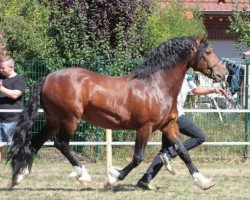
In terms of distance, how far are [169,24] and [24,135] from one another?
8.33 metres

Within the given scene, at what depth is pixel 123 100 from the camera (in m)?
8.53

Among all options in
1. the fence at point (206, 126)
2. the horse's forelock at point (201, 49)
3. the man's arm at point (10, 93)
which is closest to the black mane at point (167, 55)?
the horse's forelock at point (201, 49)

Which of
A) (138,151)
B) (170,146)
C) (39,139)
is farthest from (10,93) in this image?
(170,146)

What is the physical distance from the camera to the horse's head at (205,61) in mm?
8688

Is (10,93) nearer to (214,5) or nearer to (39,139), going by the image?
(39,139)

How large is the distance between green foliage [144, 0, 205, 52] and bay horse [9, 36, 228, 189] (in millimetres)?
5059

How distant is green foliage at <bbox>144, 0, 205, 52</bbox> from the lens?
1420cm

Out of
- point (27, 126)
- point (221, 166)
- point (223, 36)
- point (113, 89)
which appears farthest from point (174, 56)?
point (223, 36)

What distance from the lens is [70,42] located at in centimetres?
1276

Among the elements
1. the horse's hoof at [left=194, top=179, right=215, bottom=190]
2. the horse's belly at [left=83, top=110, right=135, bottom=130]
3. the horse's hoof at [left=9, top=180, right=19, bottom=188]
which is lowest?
the horse's hoof at [left=9, top=180, right=19, bottom=188]

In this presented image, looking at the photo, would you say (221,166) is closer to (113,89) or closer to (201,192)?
(201,192)

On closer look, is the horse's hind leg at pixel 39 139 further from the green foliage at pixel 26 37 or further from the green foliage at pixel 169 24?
the green foliage at pixel 169 24

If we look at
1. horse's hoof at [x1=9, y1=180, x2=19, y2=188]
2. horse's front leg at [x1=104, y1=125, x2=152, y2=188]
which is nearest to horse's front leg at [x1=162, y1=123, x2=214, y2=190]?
horse's front leg at [x1=104, y1=125, x2=152, y2=188]

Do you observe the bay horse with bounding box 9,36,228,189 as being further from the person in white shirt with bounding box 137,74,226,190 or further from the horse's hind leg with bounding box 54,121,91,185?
the person in white shirt with bounding box 137,74,226,190
